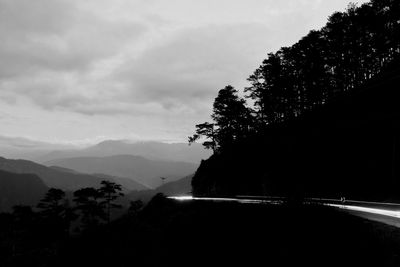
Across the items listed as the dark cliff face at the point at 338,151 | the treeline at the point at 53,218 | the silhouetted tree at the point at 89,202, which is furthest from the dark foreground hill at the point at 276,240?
the treeline at the point at 53,218

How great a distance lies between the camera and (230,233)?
17.3 m

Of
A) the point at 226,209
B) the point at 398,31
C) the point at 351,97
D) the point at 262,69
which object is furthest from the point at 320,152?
the point at 262,69

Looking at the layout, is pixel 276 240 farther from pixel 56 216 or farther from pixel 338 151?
pixel 56 216

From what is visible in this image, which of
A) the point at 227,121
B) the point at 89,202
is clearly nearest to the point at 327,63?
the point at 227,121

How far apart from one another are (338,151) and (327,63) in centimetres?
2290

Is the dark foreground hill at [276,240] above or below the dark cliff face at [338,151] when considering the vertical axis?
below

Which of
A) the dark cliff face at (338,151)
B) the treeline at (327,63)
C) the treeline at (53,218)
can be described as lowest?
the treeline at (53,218)

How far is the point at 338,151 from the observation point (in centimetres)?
3195

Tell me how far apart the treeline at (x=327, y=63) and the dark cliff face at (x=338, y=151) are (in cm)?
668

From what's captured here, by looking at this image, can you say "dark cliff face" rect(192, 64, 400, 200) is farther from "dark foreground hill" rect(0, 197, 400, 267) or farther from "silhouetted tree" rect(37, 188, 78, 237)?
"silhouetted tree" rect(37, 188, 78, 237)

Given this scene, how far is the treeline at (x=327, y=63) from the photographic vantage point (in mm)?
45562

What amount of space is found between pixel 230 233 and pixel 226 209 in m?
5.25

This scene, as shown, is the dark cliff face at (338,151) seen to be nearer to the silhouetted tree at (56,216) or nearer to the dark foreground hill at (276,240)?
the dark foreground hill at (276,240)

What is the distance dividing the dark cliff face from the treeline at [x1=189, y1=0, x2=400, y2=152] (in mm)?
6677
